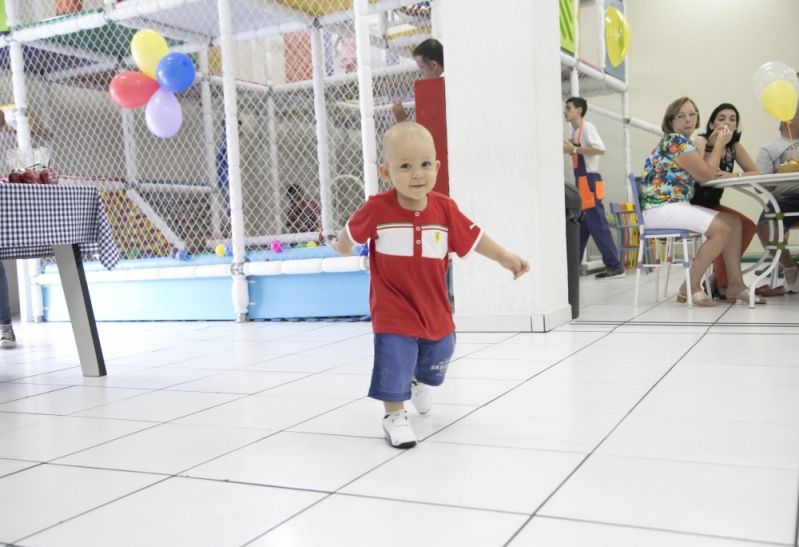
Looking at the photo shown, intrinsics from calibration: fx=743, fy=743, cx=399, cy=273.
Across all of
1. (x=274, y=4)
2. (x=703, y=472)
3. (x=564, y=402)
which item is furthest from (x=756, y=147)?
(x=703, y=472)

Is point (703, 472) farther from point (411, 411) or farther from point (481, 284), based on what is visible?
point (481, 284)

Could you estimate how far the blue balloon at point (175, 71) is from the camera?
452 centimetres

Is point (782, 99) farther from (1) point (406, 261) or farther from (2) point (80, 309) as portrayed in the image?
(2) point (80, 309)

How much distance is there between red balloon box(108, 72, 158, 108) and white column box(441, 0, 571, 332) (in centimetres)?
212

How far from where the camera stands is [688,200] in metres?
4.27

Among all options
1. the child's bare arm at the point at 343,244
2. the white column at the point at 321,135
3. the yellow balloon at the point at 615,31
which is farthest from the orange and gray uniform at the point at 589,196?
the child's bare arm at the point at 343,244

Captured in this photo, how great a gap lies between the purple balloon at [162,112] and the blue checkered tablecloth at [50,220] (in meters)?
1.59

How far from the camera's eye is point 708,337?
312 centimetres

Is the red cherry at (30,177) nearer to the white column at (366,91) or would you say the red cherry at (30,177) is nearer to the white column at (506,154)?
the white column at (366,91)

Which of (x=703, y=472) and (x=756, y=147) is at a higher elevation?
(x=756, y=147)

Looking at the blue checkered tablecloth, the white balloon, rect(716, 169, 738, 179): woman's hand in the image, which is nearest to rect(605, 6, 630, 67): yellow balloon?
the white balloon

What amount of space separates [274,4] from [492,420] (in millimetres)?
3926

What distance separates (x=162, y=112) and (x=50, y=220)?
1.98m

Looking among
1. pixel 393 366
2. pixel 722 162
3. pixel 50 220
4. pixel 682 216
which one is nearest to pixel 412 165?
pixel 393 366
